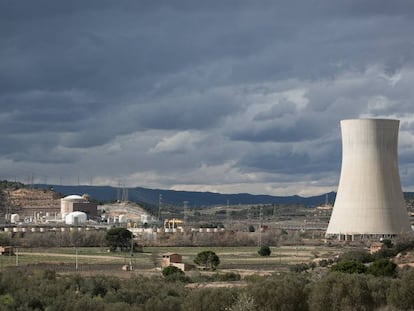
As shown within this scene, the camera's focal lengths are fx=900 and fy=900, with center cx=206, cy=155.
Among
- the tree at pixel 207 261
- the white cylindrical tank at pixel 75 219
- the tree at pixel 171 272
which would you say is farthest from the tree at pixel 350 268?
the white cylindrical tank at pixel 75 219

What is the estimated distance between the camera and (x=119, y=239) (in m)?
70.9

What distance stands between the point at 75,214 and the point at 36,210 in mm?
24734

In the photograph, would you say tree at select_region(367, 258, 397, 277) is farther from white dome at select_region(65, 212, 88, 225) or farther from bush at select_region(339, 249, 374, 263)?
white dome at select_region(65, 212, 88, 225)

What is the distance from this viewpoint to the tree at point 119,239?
70.0m

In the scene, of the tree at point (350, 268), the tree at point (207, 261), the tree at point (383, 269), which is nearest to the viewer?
the tree at point (383, 269)

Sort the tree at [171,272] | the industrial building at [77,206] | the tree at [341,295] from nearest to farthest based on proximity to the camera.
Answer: the tree at [341,295] < the tree at [171,272] < the industrial building at [77,206]

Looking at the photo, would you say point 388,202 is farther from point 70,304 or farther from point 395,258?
point 70,304

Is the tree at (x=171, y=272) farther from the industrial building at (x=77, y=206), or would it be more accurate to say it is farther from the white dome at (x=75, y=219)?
the industrial building at (x=77, y=206)

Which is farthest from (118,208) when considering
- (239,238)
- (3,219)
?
(239,238)

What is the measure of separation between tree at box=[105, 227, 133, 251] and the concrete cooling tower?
18013 millimetres

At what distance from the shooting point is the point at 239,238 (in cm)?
8219

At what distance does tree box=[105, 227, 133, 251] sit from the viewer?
2756 inches

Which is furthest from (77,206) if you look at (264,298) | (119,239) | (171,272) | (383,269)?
(264,298)

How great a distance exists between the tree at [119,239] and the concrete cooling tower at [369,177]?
59.1 ft
